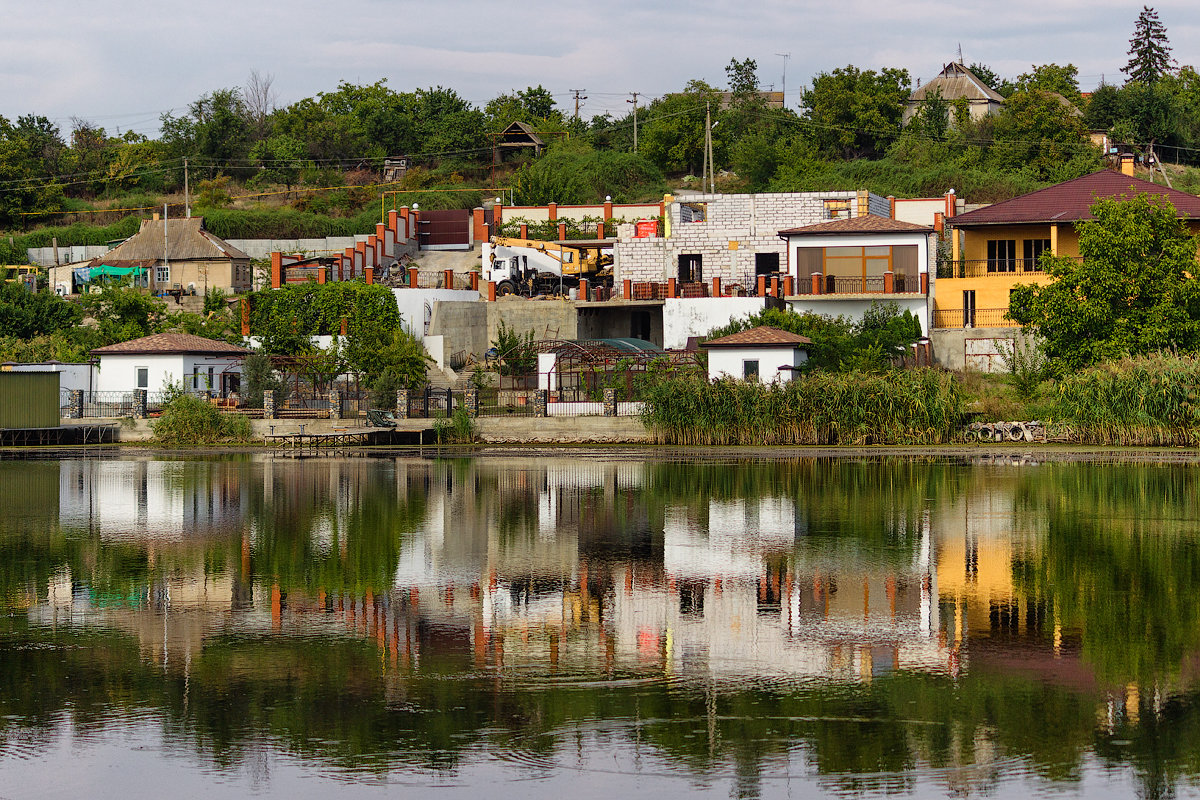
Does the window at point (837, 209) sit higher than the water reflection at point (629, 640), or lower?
higher

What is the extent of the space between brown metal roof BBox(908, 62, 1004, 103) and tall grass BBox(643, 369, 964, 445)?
56.3 meters

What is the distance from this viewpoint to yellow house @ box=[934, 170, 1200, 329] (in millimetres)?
56781

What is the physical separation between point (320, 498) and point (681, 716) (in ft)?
63.6

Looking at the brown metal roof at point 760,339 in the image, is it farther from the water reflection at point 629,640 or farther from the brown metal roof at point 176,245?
the brown metal roof at point 176,245

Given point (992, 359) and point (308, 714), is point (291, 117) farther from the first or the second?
point (308, 714)

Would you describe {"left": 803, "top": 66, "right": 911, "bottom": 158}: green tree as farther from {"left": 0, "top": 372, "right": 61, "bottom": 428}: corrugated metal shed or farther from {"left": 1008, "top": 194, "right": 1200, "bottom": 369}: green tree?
{"left": 0, "top": 372, "right": 61, "bottom": 428}: corrugated metal shed

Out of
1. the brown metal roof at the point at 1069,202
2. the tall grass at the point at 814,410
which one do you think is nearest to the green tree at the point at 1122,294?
the tall grass at the point at 814,410

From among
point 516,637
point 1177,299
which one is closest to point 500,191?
point 1177,299

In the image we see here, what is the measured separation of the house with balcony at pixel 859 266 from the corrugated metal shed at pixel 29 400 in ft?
96.7

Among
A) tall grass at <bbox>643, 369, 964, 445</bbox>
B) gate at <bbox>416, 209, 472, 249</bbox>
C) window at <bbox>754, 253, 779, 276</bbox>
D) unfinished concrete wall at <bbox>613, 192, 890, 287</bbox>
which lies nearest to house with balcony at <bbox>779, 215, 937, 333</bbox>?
window at <bbox>754, 253, 779, 276</bbox>

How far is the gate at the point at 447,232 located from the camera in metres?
77.8

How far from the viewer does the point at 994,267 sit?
192 ft

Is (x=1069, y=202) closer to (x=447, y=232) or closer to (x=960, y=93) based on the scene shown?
(x=447, y=232)

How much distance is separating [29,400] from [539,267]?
82.6 ft
